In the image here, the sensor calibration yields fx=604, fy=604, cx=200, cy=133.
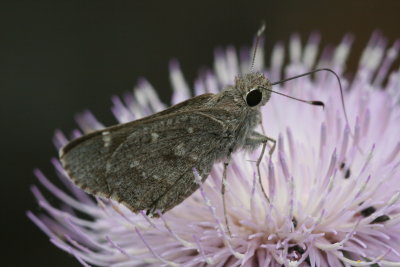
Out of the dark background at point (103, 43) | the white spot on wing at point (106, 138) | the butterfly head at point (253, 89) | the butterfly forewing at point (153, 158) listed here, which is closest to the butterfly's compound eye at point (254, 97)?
the butterfly head at point (253, 89)

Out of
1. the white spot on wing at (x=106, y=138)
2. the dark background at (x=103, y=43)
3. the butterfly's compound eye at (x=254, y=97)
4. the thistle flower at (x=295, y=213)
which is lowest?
the thistle flower at (x=295, y=213)

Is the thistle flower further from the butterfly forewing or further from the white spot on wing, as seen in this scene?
the white spot on wing

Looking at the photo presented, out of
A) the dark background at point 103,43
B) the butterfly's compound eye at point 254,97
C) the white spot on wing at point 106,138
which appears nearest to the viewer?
the white spot on wing at point 106,138

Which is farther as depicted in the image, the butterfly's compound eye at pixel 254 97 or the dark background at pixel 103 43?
the dark background at pixel 103 43

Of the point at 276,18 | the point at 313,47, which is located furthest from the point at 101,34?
the point at 313,47

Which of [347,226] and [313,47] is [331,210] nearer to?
[347,226]

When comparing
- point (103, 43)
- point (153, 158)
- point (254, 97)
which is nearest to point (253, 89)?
point (254, 97)

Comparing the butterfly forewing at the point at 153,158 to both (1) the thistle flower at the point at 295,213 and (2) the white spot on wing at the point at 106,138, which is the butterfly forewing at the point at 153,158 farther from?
(1) the thistle flower at the point at 295,213

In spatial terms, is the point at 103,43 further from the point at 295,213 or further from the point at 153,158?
the point at 295,213
